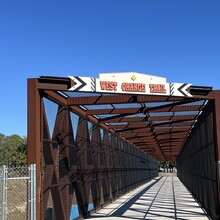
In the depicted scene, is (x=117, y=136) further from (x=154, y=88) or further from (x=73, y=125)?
(x=154, y=88)

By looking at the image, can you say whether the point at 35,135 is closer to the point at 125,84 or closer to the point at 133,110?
the point at 125,84

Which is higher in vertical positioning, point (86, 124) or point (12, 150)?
point (12, 150)

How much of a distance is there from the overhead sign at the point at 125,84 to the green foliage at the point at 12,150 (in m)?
73.7

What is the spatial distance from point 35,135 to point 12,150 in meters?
103

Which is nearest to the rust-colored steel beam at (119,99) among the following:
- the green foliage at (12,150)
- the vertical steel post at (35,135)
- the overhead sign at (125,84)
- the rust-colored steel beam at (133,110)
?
the overhead sign at (125,84)

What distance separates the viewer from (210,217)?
14578 millimetres

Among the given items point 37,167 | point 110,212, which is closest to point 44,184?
point 37,167

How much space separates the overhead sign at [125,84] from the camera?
10.7m

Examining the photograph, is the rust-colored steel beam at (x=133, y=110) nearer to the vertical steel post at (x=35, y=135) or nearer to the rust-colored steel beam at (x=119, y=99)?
the rust-colored steel beam at (x=119, y=99)

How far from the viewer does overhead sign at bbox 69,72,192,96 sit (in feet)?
35.2

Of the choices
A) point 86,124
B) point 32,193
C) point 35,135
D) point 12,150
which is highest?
point 12,150

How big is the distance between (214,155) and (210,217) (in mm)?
2956

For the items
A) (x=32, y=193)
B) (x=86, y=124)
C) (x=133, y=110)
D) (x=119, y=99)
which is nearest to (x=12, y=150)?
(x=86, y=124)

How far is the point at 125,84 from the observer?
11.0 m
